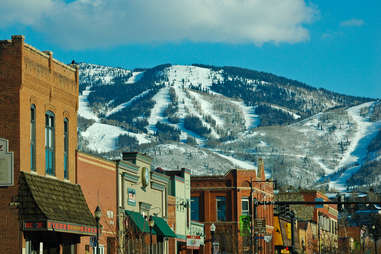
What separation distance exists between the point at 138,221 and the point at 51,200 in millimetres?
21658

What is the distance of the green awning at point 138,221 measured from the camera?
65.6m

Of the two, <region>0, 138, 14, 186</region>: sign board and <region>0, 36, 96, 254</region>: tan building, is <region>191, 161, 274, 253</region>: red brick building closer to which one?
<region>0, 36, 96, 254</region>: tan building

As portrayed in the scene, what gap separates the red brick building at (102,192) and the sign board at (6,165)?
10.3 meters

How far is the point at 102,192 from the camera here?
6006 centimetres

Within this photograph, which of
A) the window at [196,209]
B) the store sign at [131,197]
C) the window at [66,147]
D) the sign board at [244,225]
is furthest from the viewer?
the window at [196,209]

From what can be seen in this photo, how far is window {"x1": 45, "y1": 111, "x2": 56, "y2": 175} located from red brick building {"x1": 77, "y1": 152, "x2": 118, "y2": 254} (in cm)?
535

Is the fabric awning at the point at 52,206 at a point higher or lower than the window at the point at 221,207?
lower

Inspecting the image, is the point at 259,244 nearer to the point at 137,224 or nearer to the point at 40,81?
the point at 137,224

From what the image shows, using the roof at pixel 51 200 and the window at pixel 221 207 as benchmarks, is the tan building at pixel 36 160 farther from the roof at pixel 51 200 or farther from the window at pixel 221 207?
the window at pixel 221 207

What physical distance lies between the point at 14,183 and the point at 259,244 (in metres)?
74.0

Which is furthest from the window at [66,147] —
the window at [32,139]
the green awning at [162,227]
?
the green awning at [162,227]

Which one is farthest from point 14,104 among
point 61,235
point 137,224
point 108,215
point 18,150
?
point 137,224

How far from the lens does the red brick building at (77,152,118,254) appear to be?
5581 centimetres

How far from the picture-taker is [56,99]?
49.0 metres
